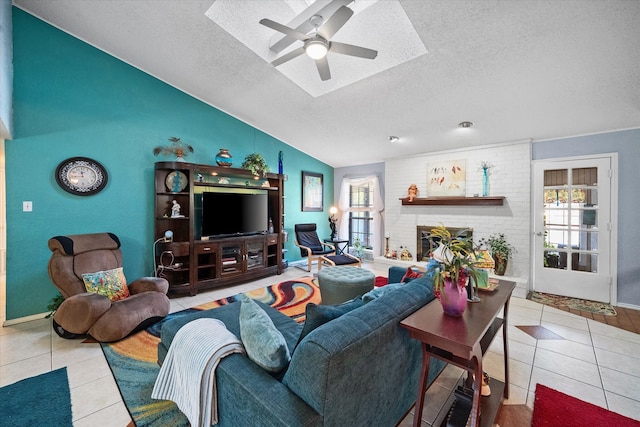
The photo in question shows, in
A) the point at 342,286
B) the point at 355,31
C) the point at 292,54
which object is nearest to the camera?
the point at 292,54

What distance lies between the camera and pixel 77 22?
303cm

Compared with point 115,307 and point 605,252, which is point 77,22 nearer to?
point 115,307

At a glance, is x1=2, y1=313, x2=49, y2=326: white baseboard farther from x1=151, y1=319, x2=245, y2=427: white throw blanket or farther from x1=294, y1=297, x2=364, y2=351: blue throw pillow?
x1=294, y1=297, x2=364, y2=351: blue throw pillow

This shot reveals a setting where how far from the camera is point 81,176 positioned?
3.33 m

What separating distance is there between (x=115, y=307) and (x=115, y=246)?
103cm

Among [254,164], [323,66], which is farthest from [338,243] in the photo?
[323,66]

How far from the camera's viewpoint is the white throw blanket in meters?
1.22

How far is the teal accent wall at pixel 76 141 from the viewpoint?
2963 mm

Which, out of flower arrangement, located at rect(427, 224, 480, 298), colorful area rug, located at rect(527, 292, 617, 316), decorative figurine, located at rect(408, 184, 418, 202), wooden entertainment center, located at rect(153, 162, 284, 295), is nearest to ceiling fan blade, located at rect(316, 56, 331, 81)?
flower arrangement, located at rect(427, 224, 480, 298)

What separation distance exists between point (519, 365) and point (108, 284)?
13.5 feet

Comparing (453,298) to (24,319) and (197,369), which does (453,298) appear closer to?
(197,369)

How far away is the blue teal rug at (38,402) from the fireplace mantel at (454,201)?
5184 mm

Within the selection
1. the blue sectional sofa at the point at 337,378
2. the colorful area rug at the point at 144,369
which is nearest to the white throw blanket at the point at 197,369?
the blue sectional sofa at the point at 337,378

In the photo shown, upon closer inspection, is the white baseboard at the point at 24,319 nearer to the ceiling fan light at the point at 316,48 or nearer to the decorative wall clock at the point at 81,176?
the decorative wall clock at the point at 81,176
